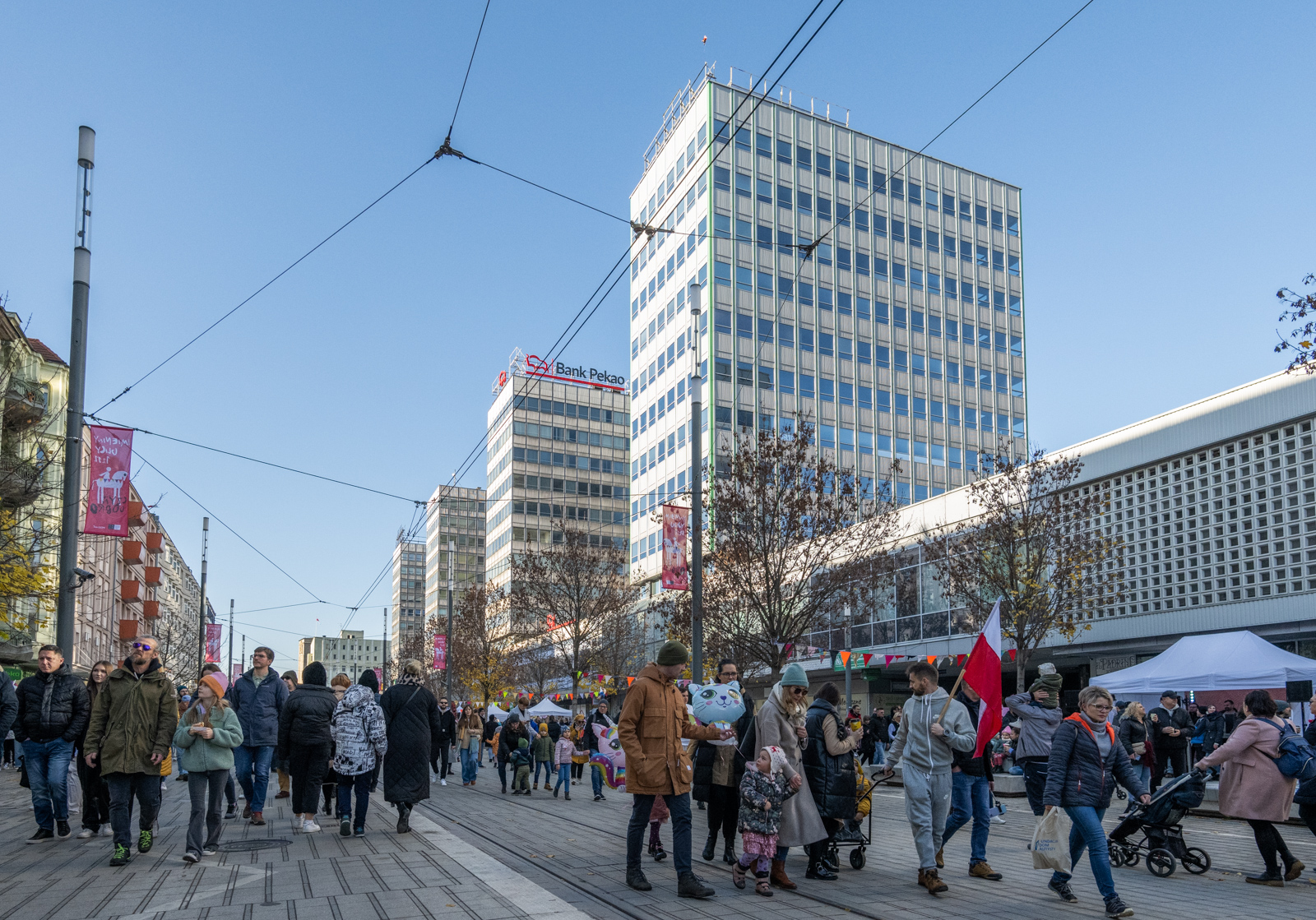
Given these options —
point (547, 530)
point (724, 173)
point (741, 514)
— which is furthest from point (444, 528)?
point (741, 514)

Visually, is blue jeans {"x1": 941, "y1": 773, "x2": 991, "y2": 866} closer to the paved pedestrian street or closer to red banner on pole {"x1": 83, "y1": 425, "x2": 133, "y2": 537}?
the paved pedestrian street

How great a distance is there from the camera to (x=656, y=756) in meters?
8.12

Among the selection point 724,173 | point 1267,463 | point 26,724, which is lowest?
point 26,724

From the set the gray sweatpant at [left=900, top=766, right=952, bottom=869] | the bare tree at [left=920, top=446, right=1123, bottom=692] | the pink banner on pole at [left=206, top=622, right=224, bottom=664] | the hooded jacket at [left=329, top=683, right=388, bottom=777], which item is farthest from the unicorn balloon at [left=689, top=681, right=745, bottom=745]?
the pink banner on pole at [left=206, top=622, right=224, bottom=664]

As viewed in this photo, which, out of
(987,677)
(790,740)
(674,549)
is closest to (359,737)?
(790,740)

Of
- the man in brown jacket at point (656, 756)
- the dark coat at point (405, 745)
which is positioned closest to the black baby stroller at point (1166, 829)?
the man in brown jacket at point (656, 756)

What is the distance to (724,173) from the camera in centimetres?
6331

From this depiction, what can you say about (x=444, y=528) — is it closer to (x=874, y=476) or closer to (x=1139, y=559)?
(x=874, y=476)

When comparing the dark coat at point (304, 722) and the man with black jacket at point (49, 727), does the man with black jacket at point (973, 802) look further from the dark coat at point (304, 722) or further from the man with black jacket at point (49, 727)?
the man with black jacket at point (49, 727)

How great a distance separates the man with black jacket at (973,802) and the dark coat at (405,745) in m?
5.13

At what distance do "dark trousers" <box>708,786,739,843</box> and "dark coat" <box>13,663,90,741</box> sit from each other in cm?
595

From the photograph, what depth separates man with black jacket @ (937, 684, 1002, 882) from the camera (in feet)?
30.3

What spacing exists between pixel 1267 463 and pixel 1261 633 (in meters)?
3.83

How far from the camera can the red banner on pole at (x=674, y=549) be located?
27.0m
